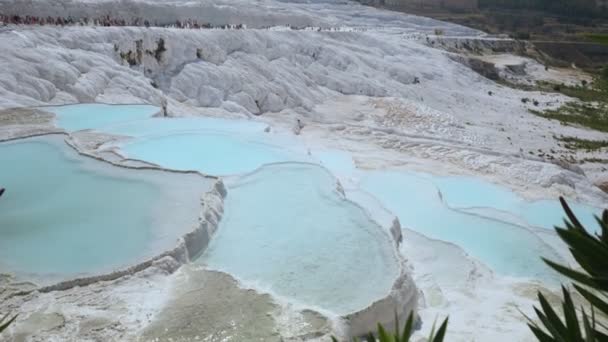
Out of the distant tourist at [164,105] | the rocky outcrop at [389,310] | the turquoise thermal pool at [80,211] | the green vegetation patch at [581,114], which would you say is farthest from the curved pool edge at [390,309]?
the green vegetation patch at [581,114]

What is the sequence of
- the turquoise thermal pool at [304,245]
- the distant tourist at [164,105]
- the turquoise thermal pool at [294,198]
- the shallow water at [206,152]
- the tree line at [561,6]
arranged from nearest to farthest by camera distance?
the turquoise thermal pool at [304,245], the turquoise thermal pool at [294,198], the shallow water at [206,152], the distant tourist at [164,105], the tree line at [561,6]

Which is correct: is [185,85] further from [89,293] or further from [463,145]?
[89,293]

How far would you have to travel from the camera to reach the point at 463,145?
14.2 meters

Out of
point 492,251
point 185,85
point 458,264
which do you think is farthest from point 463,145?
point 185,85

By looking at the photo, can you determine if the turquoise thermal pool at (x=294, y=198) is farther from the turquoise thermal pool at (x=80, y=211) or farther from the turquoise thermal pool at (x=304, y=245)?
the turquoise thermal pool at (x=80, y=211)

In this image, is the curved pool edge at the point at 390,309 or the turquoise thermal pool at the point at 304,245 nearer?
the curved pool edge at the point at 390,309

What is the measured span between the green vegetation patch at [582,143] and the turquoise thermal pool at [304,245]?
1282cm

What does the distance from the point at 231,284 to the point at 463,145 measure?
10.2 meters

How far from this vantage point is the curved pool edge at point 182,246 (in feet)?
17.5

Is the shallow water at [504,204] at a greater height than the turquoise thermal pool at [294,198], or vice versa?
the turquoise thermal pool at [294,198]

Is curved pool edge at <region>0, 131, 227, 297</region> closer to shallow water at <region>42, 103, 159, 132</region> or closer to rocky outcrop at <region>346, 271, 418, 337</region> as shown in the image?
rocky outcrop at <region>346, 271, 418, 337</region>

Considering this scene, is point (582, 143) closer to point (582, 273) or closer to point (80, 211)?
point (80, 211)

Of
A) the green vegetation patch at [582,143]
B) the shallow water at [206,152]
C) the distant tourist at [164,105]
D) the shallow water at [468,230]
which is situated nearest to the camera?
the shallow water at [468,230]

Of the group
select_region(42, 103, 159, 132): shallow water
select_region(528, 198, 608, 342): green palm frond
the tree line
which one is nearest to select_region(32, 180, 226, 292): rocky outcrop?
select_region(528, 198, 608, 342): green palm frond
